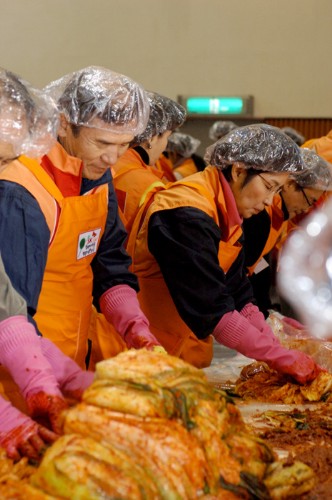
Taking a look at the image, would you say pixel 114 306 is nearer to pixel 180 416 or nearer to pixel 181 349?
pixel 181 349

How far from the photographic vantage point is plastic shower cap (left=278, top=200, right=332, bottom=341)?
4226mm

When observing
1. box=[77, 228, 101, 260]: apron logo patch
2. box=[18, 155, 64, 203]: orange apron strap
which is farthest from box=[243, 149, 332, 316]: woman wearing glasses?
box=[18, 155, 64, 203]: orange apron strap

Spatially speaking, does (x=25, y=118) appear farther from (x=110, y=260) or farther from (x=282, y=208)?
(x=282, y=208)

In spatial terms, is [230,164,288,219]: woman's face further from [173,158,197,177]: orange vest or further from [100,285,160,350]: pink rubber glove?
[173,158,197,177]: orange vest

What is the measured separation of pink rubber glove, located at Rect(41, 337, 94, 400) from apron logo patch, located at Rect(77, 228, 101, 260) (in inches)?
17.9

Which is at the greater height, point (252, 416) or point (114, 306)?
point (114, 306)

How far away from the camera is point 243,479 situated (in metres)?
1.40

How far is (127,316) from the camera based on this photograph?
2.29 m

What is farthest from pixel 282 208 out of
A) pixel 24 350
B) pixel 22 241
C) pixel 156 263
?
pixel 24 350

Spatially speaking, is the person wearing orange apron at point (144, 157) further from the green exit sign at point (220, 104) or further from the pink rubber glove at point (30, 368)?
the green exit sign at point (220, 104)

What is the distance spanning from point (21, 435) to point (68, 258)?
0.80m

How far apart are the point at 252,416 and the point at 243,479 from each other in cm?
86

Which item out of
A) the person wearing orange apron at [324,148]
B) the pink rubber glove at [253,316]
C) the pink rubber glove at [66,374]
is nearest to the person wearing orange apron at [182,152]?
the person wearing orange apron at [324,148]

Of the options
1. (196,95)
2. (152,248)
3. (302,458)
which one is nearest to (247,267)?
(152,248)
